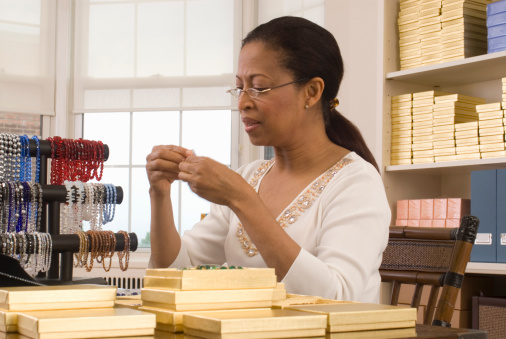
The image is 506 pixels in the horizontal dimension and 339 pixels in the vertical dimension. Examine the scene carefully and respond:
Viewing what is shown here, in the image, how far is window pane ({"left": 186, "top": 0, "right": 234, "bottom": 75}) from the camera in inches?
160

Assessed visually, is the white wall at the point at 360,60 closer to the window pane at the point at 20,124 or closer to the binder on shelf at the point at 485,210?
the binder on shelf at the point at 485,210

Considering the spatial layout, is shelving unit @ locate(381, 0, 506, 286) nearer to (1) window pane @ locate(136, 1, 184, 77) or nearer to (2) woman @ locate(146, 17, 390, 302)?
(2) woman @ locate(146, 17, 390, 302)

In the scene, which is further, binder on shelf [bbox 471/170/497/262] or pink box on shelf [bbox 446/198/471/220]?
pink box on shelf [bbox 446/198/471/220]

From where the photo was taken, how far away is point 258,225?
1164 millimetres

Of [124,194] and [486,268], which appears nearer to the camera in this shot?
[486,268]

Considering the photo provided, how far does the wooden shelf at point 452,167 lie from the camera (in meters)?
2.52

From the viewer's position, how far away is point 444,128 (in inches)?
106

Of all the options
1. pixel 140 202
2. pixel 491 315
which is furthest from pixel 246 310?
pixel 140 202

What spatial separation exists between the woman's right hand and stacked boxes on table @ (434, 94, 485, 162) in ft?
5.26

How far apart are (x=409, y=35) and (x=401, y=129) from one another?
0.40 m

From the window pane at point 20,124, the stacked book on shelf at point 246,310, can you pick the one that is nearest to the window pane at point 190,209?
the window pane at point 20,124

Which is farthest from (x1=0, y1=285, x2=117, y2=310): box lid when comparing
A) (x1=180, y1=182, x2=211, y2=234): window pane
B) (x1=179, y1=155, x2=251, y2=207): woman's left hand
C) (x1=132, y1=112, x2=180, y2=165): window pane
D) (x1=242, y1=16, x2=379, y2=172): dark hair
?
(x1=132, y1=112, x2=180, y2=165): window pane

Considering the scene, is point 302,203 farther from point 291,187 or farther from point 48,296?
point 48,296

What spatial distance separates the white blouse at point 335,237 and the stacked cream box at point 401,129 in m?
1.38
